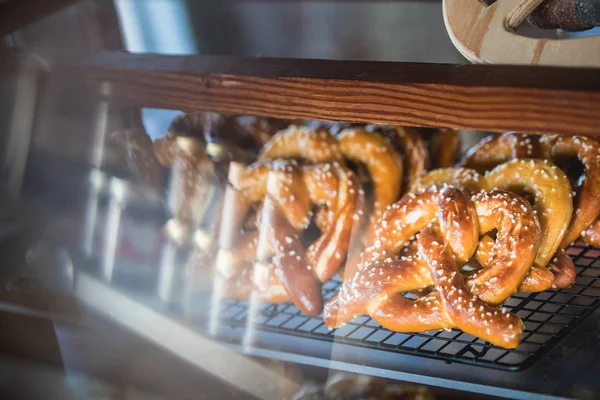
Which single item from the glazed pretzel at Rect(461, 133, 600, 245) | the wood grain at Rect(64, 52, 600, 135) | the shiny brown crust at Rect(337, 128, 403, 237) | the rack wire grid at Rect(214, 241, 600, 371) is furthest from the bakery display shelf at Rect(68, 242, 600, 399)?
the wood grain at Rect(64, 52, 600, 135)

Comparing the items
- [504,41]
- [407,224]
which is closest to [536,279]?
[407,224]

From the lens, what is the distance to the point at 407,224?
1530 millimetres

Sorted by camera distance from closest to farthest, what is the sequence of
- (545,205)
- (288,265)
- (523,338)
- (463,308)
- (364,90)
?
(364,90) < (463,308) < (545,205) < (523,338) < (288,265)

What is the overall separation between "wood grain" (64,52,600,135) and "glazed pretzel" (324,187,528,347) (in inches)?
14.3

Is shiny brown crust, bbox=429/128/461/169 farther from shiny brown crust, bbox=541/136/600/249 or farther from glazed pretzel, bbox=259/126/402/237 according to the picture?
shiny brown crust, bbox=541/136/600/249

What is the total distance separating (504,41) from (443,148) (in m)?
0.76

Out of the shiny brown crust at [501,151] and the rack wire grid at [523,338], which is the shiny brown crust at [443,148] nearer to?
the shiny brown crust at [501,151]

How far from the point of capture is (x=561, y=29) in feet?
4.27

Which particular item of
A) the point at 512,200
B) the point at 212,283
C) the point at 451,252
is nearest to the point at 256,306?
the point at 212,283

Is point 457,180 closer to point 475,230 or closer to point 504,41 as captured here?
point 475,230

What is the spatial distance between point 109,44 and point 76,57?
76 cm

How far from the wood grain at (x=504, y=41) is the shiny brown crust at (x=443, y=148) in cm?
69

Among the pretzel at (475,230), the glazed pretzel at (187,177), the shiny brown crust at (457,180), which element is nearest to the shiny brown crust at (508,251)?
the pretzel at (475,230)

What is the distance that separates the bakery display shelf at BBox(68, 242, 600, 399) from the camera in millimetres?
1498
